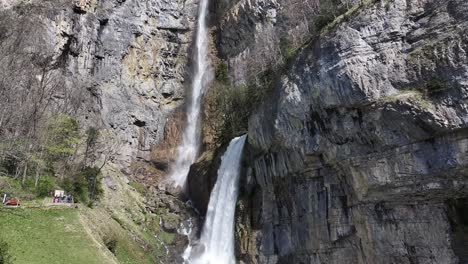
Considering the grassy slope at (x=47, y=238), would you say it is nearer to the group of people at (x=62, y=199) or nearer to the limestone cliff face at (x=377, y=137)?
the group of people at (x=62, y=199)

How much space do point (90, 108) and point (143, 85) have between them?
717 centimetres

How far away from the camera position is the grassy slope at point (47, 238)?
2048 centimetres

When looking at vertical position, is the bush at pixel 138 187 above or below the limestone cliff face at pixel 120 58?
below

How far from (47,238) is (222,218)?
47.6ft

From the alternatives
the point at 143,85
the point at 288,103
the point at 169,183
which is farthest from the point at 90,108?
the point at 288,103

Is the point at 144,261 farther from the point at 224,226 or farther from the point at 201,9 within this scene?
the point at 201,9

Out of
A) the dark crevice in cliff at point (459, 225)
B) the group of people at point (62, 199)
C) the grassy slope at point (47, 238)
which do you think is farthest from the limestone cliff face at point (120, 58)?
the dark crevice in cliff at point (459, 225)

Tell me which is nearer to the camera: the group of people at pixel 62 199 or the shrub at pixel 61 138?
the group of people at pixel 62 199

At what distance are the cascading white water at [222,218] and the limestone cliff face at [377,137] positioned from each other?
15.9 ft

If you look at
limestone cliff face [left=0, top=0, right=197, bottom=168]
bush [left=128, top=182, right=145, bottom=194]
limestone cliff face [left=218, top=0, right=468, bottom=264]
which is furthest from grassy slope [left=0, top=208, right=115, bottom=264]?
limestone cliff face [left=0, top=0, right=197, bottom=168]

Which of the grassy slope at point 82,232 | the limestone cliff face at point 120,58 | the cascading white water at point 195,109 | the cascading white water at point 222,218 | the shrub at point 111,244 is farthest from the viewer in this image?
the cascading white water at point 195,109

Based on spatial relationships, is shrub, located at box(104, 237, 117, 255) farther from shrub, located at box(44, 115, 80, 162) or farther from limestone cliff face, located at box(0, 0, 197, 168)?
limestone cliff face, located at box(0, 0, 197, 168)

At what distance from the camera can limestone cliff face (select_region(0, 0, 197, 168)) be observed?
44.4m

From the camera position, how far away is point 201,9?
56.5 m
